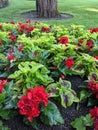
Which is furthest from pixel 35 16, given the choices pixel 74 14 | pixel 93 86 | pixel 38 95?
pixel 38 95

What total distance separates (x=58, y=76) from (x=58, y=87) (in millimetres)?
357

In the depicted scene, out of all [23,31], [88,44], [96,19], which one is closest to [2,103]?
[88,44]

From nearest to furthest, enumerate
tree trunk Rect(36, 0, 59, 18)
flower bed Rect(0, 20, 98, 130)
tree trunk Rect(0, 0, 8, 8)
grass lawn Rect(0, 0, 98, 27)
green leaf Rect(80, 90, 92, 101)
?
flower bed Rect(0, 20, 98, 130) < green leaf Rect(80, 90, 92, 101) < grass lawn Rect(0, 0, 98, 27) < tree trunk Rect(36, 0, 59, 18) < tree trunk Rect(0, 0, 8, 8)

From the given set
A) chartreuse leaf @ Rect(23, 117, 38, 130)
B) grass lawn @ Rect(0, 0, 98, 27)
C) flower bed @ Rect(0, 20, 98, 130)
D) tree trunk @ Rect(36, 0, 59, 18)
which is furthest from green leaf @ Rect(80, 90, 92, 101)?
tree trunk @ Rect(36, 0, 59, 18)

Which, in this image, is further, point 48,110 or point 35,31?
point 35,31

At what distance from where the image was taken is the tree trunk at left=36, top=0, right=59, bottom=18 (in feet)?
37.2

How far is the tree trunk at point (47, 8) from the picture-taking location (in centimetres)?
1134

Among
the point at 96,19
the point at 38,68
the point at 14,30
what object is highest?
the point at 38,68

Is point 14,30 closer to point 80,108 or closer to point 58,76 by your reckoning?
point 58,76

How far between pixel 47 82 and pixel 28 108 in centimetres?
53

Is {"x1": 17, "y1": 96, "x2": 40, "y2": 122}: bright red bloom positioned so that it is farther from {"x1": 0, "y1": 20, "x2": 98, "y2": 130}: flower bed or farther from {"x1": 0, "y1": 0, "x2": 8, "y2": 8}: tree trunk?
{"x1": 0, "y1": 0, "x2": 8, "y2": 8}: tree trunk

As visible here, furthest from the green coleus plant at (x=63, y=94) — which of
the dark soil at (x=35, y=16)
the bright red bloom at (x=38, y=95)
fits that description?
the dark soil at (x=35, y=16)

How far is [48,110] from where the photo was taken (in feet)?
8.46

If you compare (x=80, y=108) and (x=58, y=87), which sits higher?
(x=58, y=87)
